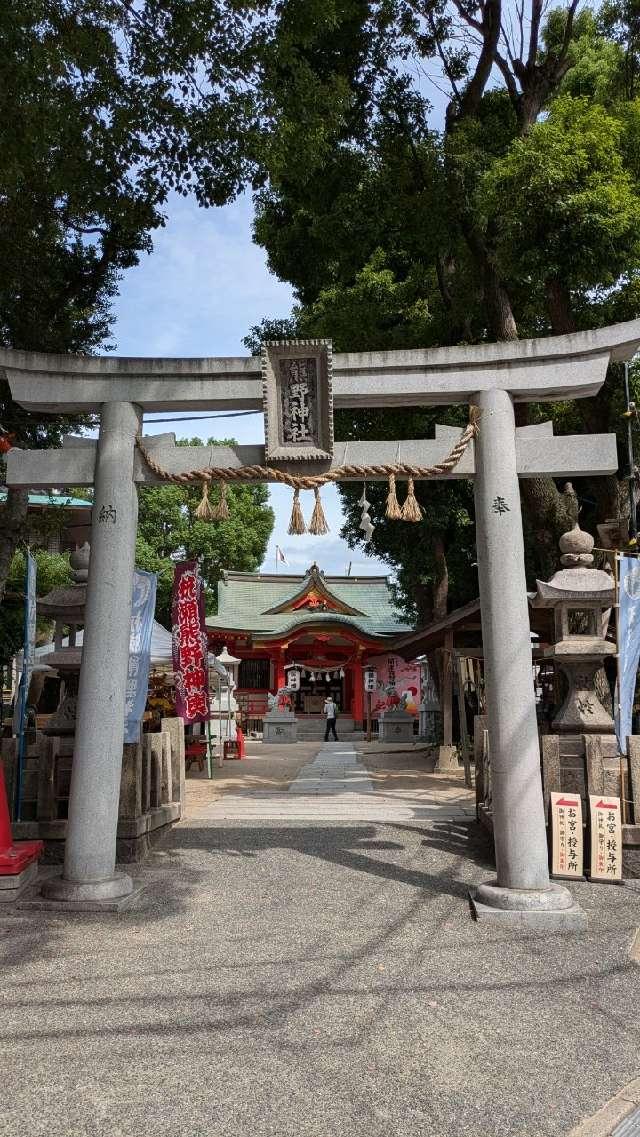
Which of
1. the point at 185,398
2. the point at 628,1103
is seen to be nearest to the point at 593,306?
the point at 185,398

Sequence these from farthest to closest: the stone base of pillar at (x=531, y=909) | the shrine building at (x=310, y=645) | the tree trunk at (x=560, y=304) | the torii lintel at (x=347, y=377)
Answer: the shrine building at (x=310, y=645)
the tree trunk at (x=560, y=304)
the torii lintel at (x=347, y=377)
the stone base of pillar at (x=531, y=909)

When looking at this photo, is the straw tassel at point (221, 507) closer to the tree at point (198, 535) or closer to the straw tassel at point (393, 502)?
the straw tassel at point (393, 502)

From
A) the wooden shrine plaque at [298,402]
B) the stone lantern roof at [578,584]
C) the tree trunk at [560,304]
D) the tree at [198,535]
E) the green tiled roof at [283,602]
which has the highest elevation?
the tree at [198,535]

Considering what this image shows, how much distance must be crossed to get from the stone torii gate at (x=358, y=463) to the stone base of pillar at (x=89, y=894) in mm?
15

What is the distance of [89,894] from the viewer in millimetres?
6078

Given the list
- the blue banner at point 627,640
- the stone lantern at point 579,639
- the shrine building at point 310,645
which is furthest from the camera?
the shrine building at point 310,645

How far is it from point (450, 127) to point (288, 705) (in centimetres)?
2142

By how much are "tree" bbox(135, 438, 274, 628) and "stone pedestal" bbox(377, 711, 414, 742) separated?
490 inches

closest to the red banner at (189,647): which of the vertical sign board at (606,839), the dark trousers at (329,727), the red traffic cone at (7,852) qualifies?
the red traffic cone at (7,852)

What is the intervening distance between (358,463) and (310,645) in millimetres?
25187

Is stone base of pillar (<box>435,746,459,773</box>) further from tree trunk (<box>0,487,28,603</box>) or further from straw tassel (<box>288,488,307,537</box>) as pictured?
straw tassel (<box>288,488,307,537</box>)

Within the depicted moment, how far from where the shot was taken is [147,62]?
32.2 feet

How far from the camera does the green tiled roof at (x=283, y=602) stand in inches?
1188

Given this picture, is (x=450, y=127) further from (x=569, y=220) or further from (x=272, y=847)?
(x=272, y=847)
